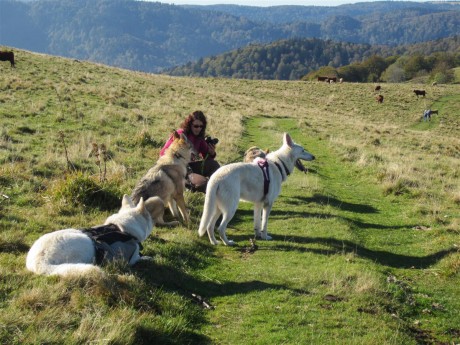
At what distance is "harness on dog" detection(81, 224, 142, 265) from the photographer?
5.42 meters

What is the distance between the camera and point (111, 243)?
18.4 ft

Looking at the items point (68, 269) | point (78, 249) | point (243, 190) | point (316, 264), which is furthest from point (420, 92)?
point (68, 269)

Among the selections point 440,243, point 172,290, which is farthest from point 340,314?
point 440,243

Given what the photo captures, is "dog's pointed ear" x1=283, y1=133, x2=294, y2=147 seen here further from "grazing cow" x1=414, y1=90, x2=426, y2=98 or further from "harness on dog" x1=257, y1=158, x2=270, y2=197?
"grazing cow" x1=414, y1=90, x2=426, y2=98

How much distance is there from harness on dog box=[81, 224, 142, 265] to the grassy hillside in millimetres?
200

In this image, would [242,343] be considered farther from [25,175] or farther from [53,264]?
[25,175]

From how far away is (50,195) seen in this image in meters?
8.15

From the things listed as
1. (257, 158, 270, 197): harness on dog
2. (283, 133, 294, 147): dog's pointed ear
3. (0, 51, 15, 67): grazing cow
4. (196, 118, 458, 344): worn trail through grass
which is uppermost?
(0, 51, 15, 67): grazing cow

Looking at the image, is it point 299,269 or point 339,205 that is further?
point 339,205

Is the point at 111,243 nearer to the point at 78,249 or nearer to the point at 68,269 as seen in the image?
the point at 78,249

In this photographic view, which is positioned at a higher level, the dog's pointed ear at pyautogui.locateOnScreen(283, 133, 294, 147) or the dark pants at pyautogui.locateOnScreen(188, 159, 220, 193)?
the dog's pointed ear at pyautogui.locateOnScreen(283, 133, 294, 147)

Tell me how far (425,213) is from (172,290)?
7.04 metres

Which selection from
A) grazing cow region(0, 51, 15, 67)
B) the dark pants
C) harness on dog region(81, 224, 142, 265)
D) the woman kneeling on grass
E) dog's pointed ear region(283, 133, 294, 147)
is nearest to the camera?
harness on dog region(81, 224, 142, 265)

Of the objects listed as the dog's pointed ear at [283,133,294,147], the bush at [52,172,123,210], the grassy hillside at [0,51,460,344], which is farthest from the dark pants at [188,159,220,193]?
the bush at [52,172,123,210]
